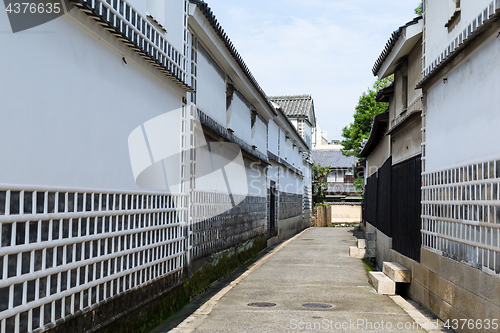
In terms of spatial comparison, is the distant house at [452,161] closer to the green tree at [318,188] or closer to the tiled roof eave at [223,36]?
the tiled roof eave at [223,36]

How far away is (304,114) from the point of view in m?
36.9

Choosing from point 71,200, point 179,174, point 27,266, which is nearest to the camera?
point 27,266

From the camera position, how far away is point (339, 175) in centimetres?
5619

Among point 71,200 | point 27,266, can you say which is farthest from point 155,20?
point 27,266

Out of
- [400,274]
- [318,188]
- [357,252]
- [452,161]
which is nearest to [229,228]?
[400,274]

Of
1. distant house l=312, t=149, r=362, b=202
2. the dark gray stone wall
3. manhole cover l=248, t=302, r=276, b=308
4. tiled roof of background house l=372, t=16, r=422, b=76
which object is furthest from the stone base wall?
distant house l=312, t=149, r=362, b=202

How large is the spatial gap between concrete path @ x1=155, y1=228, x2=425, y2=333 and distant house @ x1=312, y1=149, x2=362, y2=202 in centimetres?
3340

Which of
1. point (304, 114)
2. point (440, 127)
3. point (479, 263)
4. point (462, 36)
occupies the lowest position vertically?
point (479, 263)

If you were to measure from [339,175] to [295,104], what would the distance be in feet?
65.8

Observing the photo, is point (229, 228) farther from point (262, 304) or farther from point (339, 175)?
point (339, 175)

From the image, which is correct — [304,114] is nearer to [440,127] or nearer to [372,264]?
[372,264]

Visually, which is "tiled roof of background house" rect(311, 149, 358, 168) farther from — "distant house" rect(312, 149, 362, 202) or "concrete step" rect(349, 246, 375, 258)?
"concrete step" rect(349, 246, 375, 258)

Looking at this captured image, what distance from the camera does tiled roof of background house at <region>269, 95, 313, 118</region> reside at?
37188 mm

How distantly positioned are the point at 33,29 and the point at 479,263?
233 inches
